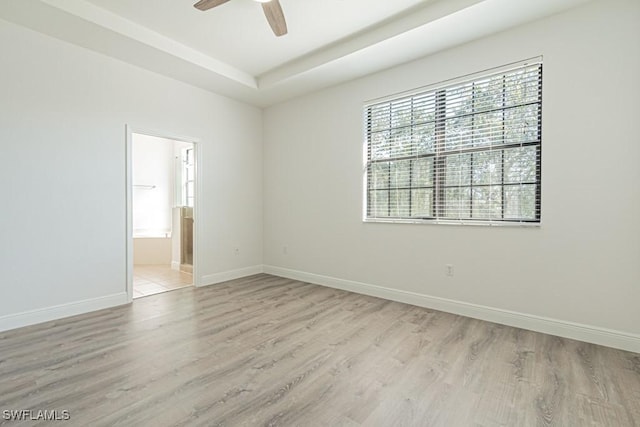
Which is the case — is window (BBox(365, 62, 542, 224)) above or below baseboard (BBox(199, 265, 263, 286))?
above

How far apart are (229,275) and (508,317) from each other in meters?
3.78

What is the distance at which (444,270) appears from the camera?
3328 mm

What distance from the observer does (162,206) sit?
6938 mm

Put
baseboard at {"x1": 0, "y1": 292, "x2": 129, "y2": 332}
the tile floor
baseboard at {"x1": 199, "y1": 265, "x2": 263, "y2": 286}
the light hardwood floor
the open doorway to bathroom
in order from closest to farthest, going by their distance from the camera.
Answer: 1. the light hardwood floor
2. baseboard at {"x1": 0, "y1": 292, "x2": 129, "y2": 332}
3. the tile floor
4. baseboard at {"x1": 199, "y1": 265, "x2": 263, "y2": 286}
5. the open doorway to bathroom

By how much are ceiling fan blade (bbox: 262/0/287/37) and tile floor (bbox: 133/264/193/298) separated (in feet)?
11.7

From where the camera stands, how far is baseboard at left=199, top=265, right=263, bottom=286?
4453mm

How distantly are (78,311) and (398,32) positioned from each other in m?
4.44

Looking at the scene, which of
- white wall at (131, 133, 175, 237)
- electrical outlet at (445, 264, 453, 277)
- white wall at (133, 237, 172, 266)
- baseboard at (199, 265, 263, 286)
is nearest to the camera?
electrical outlet at (445, 264, 453, 277)

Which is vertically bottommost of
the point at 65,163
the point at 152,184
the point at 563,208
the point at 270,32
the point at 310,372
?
the point at 310,372

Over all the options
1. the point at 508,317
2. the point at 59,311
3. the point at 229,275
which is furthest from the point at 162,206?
the point at 508,317

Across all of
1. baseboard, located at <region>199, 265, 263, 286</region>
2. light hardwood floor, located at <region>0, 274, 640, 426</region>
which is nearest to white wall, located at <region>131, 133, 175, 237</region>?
baseboard, located at <region>199, 265, 263, 286</region>

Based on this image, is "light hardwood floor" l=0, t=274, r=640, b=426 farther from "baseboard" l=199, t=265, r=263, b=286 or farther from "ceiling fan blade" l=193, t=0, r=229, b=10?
"ceiling fan blade" l=193, t=0, r=229, b=10

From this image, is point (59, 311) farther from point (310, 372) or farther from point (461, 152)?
point (461, 152)

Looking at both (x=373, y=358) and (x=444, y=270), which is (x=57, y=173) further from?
(x=444, y=270)
